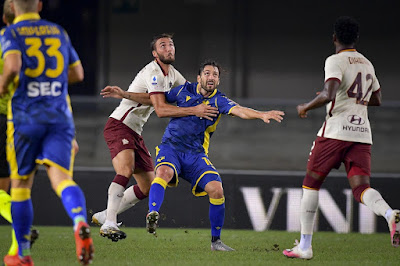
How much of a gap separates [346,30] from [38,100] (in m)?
Result: 2.49

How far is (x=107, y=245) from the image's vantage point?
770 centimetres

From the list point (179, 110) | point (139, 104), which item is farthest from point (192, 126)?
point (139, 104)

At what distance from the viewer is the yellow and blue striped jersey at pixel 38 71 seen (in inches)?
200

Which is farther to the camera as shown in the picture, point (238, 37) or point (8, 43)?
point (238, 37)

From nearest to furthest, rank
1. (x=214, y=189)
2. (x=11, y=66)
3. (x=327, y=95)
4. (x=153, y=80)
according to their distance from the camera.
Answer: (x=11, y=66) < (x=327, y=95) < (x=214, y=189) < (x=153, y=80)

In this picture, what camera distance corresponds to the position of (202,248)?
7543 mm

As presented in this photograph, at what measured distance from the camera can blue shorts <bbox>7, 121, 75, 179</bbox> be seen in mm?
5090

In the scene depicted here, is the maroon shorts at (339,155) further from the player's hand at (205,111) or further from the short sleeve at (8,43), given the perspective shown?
the short sleeve at (8,43)

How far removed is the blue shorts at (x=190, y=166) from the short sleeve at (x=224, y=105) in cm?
46

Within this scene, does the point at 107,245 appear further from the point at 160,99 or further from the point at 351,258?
the point at 351,258

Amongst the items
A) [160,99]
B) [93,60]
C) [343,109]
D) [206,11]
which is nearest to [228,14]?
[206,11]

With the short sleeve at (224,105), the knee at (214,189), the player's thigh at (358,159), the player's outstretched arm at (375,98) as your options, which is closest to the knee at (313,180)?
the player's thigh at (358,159)

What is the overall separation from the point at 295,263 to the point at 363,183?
80 cm

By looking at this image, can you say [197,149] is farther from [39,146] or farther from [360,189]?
[39,146]
